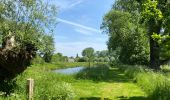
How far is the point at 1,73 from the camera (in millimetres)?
19688

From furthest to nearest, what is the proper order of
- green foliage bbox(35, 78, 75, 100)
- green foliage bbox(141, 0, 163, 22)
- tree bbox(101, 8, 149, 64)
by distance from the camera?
tree bbox(101, 8, 149, 64) < green foliage bbox(141, 0, 163, 22) < green foliage bbox(35, 78, 75, 100)

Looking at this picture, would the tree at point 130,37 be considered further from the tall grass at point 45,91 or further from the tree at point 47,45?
the tall grass at point 45,91

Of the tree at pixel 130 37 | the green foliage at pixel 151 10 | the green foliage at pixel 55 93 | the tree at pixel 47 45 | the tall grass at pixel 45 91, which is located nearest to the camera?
the tall grass at pixel 45 91

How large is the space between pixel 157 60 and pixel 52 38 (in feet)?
103

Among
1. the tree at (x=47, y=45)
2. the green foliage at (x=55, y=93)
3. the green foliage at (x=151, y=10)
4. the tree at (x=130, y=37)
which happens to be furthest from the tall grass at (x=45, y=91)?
the tree at (x=130, y=37)

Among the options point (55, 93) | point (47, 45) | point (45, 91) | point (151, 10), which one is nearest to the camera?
point (55, 93)

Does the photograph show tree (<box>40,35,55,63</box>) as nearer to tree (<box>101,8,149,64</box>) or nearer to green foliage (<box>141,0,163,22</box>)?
green foliage (<box>141,0,163,22</box>)

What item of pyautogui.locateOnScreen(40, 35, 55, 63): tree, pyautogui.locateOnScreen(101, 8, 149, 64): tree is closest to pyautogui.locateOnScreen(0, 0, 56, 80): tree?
pyautogui.locateOnScreen(40, 35, 55, 63): tree

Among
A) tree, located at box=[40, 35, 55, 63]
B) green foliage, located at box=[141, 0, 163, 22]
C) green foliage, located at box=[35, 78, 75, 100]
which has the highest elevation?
green foliage, located at box=[141, 0, 163, 22]

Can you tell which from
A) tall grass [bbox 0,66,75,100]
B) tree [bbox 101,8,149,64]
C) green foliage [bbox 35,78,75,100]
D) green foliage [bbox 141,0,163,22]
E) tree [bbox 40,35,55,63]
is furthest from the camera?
tree [bbox 101,8,149,64]

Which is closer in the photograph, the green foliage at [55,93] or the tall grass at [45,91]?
the tall grass at [45,91]

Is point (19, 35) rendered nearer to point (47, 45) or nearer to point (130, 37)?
point (47, 45)

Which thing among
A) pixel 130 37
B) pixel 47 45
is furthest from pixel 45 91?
pixel 130 37

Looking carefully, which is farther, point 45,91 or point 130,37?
point 130,37
